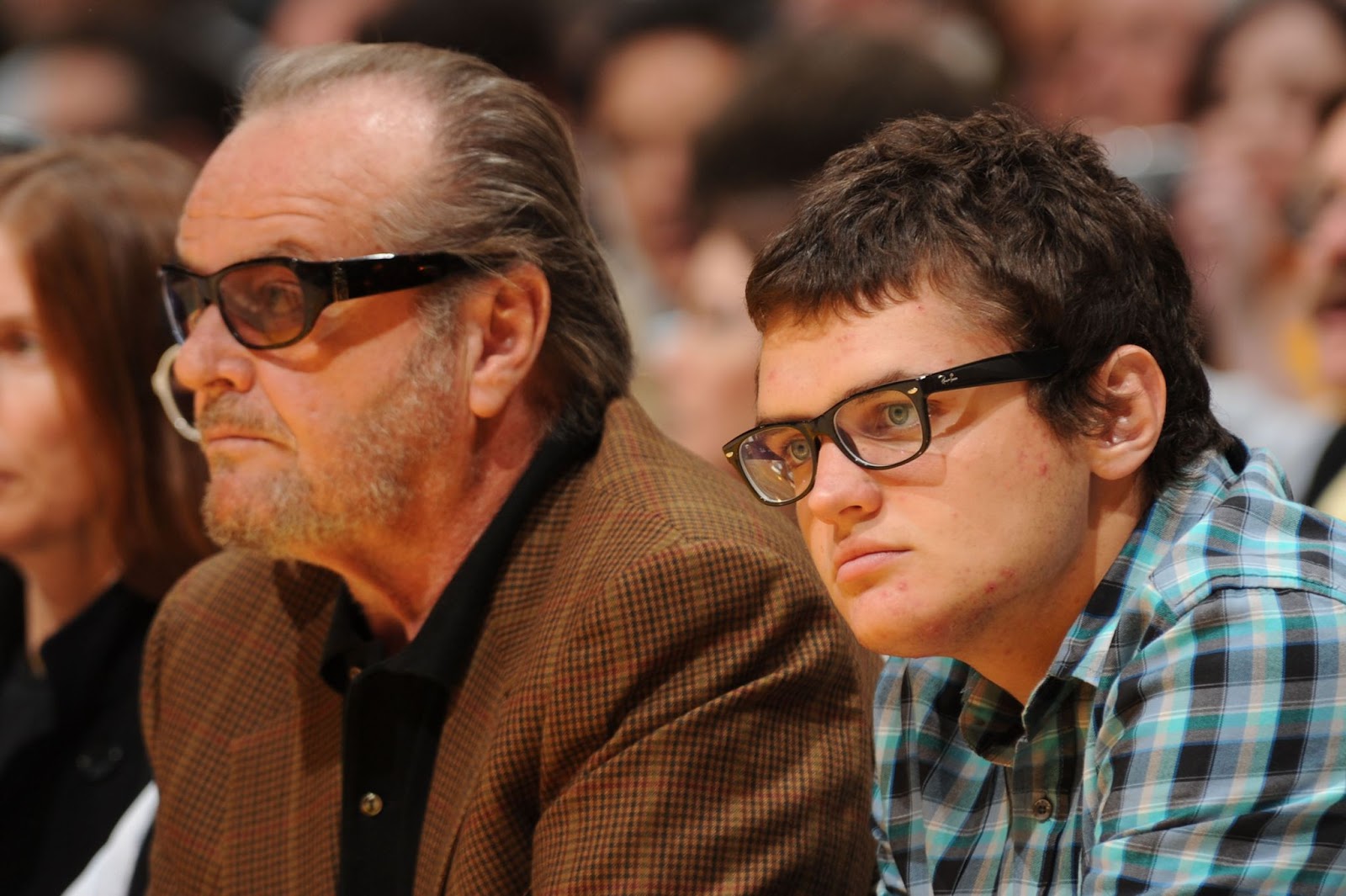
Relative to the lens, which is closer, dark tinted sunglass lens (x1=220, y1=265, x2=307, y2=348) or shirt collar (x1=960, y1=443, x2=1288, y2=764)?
shirt collar (x1=960, y1=443, x2=1288, y2=764)

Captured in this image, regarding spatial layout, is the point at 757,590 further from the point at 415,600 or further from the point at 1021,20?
the point at 1021,20

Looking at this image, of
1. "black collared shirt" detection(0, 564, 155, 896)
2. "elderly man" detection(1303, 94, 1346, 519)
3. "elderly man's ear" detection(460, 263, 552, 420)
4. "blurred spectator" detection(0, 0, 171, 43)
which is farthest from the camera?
"blurred spectator" detection(0, 0, 171, 43)

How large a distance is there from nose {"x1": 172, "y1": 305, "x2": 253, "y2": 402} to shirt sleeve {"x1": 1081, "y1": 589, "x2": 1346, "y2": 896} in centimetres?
128

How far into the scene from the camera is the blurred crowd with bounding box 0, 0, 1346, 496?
134 inches

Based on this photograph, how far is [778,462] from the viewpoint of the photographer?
1.78 meters

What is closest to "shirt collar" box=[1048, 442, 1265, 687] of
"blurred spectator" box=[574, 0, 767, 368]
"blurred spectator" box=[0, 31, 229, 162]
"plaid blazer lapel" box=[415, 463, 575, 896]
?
"plaid blazer lapel" box=[415, 463, 575, 896]

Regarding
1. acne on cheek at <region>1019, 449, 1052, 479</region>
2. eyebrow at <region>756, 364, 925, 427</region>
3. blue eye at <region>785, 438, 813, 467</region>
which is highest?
eyebrow at <region>756, 364, 925, 427</region>

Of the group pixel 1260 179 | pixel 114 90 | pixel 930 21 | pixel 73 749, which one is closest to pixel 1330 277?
pixel 1260 179

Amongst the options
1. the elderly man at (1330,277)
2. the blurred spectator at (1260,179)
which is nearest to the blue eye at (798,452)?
the elderly man at (1330,277)

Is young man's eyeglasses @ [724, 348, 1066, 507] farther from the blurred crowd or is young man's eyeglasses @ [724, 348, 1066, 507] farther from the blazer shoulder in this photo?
the blurred crowd

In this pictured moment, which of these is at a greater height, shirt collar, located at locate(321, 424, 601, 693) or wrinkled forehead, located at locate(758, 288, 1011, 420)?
wrinkled forehead, located at locate(758, 288, 1011, 420)

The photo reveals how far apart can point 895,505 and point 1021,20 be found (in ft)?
11.4

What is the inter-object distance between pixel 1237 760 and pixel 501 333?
3.92 feet

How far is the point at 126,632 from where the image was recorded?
307 cm
